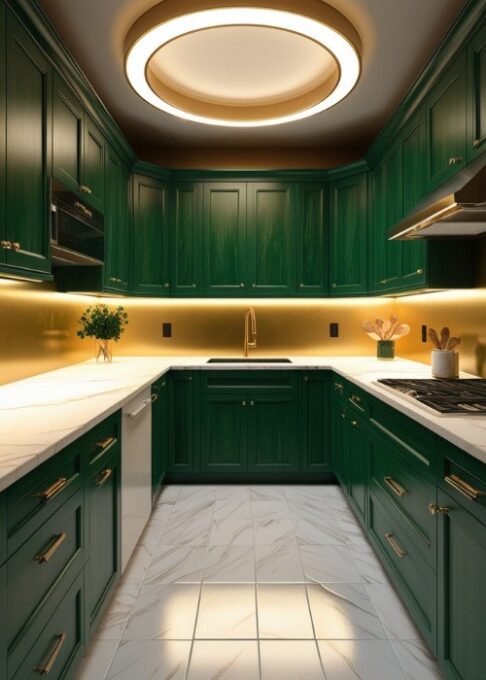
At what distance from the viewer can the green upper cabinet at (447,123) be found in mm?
1909

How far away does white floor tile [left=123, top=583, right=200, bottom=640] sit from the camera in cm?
171

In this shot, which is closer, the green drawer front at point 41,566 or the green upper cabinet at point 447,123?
the green drawer front at point 41,566

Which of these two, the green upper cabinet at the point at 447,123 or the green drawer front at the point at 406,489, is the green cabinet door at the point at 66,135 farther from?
the green drawer front at the point at 406,489

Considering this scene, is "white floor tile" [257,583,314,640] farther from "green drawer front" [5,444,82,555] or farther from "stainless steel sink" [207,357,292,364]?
"stainless steel sink" [207,357,292,364]

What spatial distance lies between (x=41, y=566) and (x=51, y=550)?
1.9 inches

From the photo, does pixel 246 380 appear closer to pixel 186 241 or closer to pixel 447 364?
pixel 186 241

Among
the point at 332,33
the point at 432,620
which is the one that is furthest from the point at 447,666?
the point at 332,33

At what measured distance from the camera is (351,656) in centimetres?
159

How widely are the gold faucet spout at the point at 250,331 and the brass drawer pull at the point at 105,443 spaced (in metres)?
2.01

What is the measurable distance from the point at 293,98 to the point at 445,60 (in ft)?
3.60

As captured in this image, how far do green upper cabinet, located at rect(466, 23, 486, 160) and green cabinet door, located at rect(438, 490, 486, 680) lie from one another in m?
1.42

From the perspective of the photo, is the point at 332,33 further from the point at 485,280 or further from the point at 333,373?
the point at 333,373

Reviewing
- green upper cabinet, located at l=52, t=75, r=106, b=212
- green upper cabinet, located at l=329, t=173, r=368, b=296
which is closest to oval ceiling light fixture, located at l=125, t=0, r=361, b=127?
green upper cabinet, located at l=52, t=75, r=106, b=212

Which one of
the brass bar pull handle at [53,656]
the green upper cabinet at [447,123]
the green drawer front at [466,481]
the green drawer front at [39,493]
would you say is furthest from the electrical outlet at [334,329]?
the brass bar pull handle at [53,656]
